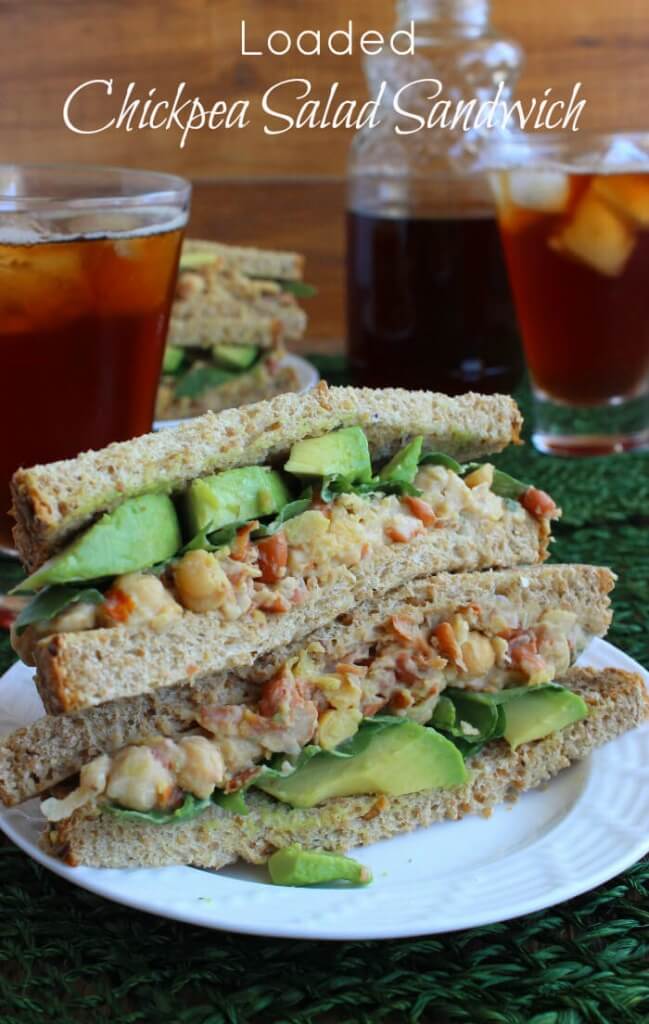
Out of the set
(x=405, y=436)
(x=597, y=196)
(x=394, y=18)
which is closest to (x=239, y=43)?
(x=394, y=18)

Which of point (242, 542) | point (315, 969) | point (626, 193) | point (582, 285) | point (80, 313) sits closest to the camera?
point (315, 969)

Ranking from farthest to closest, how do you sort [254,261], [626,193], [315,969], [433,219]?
[254,261]
[433,219]
[626,193]
[315,969]

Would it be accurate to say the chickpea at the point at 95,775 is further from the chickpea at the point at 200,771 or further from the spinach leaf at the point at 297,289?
the spinach leaf at the point at 297,289

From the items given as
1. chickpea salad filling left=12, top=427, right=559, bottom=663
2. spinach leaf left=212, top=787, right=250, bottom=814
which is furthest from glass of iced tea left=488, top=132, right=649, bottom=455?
spinach leaf left=212, top=787, right=250, bottom=814

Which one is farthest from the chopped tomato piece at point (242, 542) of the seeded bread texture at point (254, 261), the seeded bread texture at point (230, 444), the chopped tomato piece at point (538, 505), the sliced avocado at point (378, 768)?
the seeded bread texture at point (254, 261)

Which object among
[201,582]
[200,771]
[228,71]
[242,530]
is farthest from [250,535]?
[228,71]

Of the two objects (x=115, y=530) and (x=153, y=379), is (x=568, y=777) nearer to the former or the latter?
(x=115, y=530)

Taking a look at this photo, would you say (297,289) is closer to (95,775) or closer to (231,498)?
(231,498)
